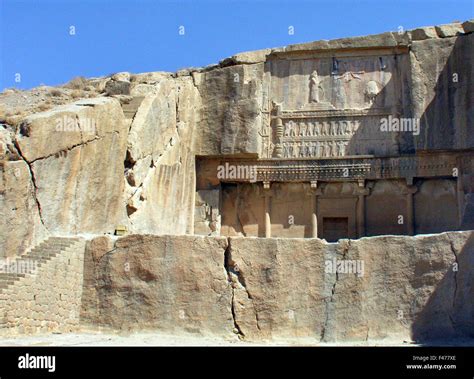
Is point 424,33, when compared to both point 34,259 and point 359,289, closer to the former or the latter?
point 359,289

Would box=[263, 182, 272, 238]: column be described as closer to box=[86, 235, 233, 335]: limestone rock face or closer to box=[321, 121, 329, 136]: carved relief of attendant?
box=[321, 121, 329, 136]: carved relief of attendant

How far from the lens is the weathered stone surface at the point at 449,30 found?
20.3 metres

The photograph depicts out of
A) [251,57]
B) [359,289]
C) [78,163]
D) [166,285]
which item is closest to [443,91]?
[251,57]

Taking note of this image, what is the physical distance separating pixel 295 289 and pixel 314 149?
8.81m

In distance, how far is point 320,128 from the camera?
2130 cm

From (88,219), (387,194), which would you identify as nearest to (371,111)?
(387,194)

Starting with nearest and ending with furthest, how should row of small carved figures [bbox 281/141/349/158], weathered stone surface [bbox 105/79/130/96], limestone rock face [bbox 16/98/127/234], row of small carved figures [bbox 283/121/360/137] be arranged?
limestone rock face [bbox 16/98/127/234], weathered stone surface [bbox 105/79/130/96], row of small carved figures [bbox 281/141/349/158], row of small carved figures [bbox 283/121/360/137]

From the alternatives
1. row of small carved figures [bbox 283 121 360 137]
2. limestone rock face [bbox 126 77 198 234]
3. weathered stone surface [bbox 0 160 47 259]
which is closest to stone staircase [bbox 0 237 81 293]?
weathered stone surface [bbox 0 160 47 259]

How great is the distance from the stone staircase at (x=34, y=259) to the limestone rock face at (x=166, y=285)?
2.69ft

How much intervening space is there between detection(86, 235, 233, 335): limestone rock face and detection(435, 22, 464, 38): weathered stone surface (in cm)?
1073

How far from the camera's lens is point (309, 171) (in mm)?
21016

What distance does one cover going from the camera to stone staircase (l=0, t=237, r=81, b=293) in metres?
12.3
